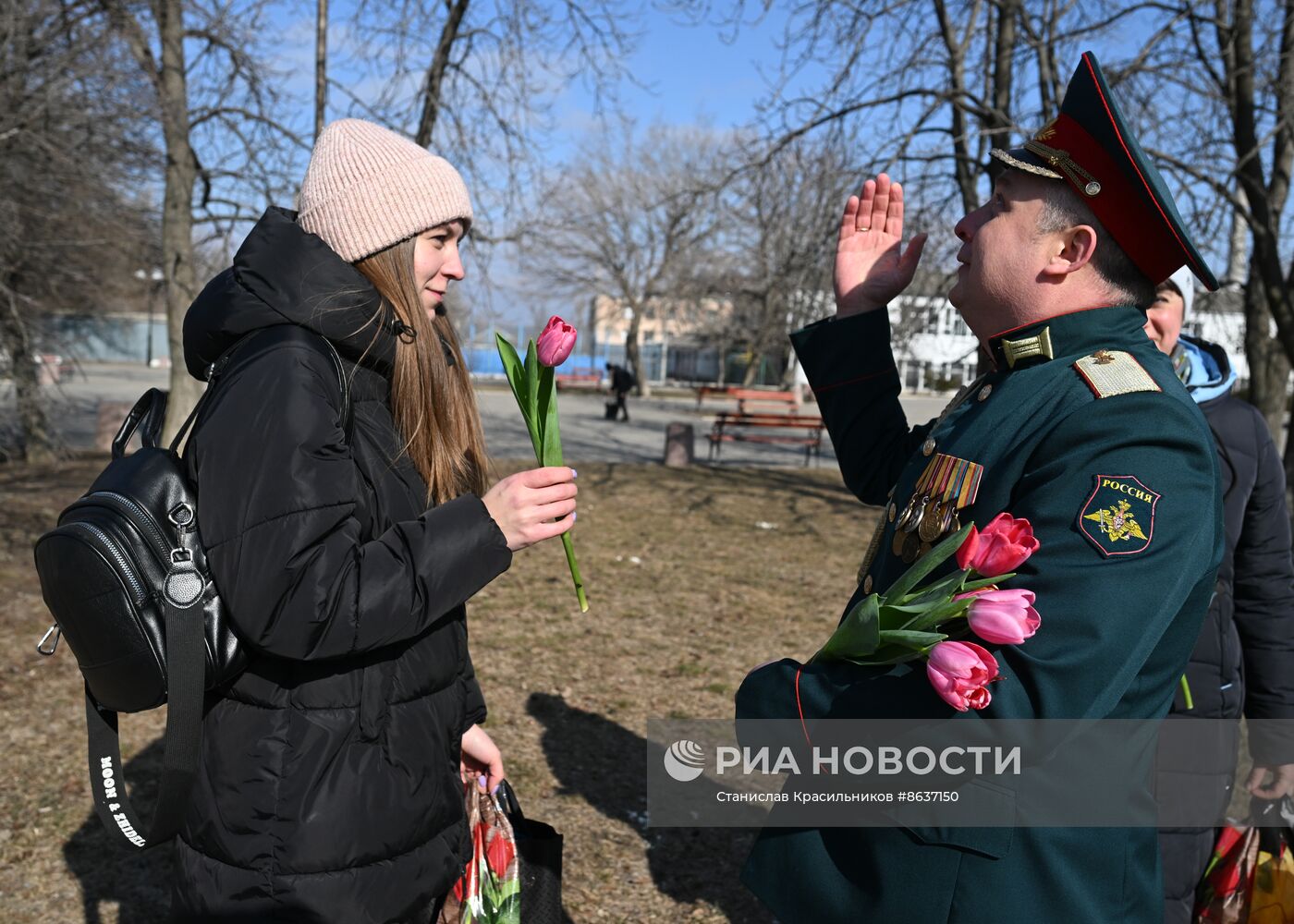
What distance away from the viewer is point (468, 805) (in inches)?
93.0

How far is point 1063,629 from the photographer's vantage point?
1.34 metres

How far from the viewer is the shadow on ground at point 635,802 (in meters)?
3.66

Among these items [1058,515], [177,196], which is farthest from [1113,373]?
[177,196]

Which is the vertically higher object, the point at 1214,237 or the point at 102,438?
the point at 1214,237

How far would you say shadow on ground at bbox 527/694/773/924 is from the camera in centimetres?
366


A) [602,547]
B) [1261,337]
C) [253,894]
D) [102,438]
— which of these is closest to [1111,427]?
[253,894]

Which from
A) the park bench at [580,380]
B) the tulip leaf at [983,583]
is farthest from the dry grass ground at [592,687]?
the park bench at [580,380]

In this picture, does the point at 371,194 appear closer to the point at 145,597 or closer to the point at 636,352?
the point at 145,597

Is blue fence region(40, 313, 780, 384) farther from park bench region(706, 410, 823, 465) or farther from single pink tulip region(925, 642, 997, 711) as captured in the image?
single pink tulip region(925, 642, 997, 711)

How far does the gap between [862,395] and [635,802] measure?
8.94 feet

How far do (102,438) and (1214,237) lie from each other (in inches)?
534

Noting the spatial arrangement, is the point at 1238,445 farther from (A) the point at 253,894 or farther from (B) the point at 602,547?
(B) the point at 602,547

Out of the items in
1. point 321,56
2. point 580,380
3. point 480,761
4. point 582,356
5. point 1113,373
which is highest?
point 321,56

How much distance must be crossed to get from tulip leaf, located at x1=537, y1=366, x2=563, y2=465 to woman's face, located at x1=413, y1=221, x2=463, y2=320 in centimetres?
34
